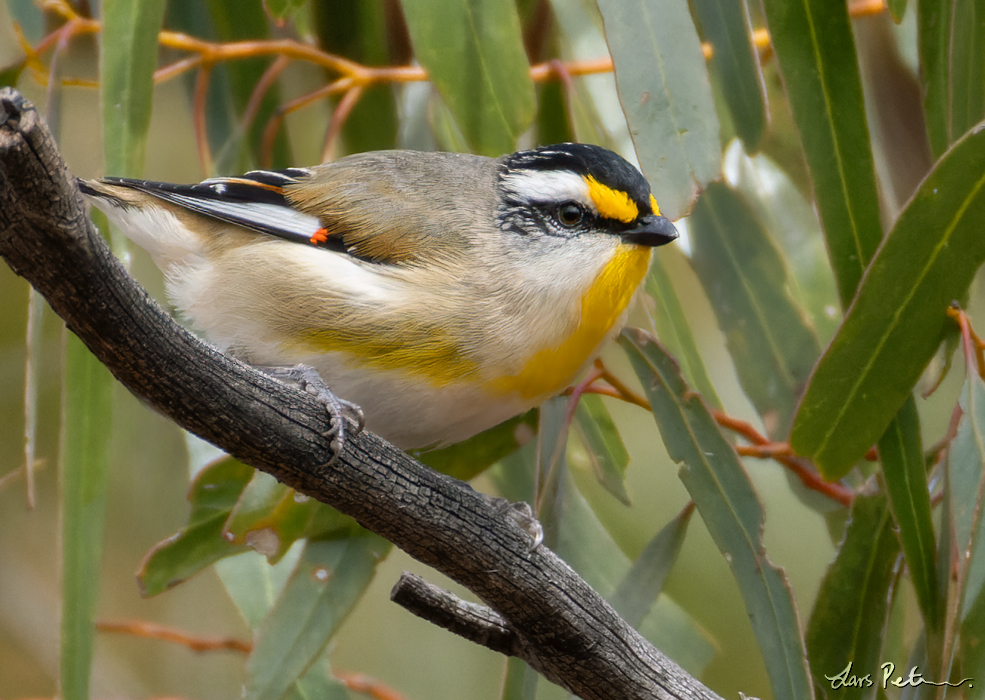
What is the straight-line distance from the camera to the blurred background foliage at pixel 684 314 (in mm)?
1610

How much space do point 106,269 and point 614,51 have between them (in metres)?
0.97

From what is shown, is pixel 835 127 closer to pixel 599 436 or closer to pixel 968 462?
pixel 968 462

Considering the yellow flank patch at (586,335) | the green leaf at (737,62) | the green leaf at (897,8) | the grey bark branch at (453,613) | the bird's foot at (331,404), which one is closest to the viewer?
the bird's foot at (331,404)

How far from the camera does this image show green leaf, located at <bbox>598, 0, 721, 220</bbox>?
1.53m

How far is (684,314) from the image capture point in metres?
2.21

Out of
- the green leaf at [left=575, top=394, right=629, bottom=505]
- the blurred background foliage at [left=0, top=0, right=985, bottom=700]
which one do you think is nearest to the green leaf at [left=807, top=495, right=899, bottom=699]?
the blurred background foliage at [left=0, top=0, right=985, bottom=700]

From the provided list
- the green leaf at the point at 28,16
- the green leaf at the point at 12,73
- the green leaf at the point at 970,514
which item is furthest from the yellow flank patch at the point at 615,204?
the green leaf at the point at 28,16

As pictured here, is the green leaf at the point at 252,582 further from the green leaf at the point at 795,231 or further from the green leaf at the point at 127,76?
the green leaf at the point at 795,231

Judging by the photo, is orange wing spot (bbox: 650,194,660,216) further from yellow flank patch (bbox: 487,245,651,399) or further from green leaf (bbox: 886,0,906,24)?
green leaf (bbox: 886,0,906,24)

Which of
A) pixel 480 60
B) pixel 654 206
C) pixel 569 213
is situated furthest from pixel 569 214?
pixel 480 60

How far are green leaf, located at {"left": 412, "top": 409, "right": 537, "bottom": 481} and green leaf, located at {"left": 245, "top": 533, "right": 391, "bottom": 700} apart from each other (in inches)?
8.7

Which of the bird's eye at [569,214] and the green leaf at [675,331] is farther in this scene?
the green leaf at [675,331]

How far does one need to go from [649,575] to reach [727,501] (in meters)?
0.27

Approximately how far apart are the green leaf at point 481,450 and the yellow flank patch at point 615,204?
60 cm
